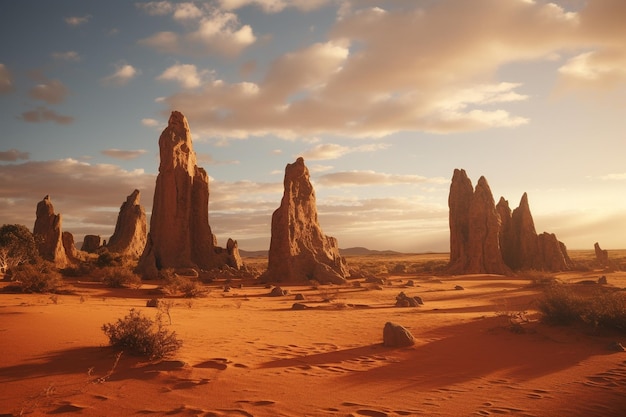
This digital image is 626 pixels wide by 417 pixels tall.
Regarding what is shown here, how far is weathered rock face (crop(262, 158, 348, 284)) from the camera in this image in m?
29.5

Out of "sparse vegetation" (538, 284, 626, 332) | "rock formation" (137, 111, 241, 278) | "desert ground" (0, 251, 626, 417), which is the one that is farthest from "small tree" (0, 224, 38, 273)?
"sparse vegetation" (538, 284, 626, 332)

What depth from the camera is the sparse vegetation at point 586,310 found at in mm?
10281

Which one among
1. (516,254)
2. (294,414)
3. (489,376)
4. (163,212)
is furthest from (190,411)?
(516,254)

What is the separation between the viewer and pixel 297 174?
107ft

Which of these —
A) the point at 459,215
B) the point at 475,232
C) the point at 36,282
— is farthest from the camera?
the point at 459,215

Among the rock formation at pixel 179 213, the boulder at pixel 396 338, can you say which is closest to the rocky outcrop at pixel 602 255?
the rock formation at pixel 179 213

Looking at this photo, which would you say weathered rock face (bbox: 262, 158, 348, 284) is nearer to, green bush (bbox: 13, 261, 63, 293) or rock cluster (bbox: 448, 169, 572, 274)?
green bush (bbox: 13, 261, 63, 293)

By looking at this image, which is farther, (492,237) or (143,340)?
(492,237)

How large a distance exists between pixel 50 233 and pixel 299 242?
27.0m

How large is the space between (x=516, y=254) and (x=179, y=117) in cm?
3707

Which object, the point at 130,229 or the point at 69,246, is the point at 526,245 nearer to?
the point at 69,246

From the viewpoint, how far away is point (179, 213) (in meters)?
35.3

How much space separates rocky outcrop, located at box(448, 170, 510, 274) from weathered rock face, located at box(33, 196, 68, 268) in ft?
129

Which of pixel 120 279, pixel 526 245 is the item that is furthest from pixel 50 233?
pixel 526 245
